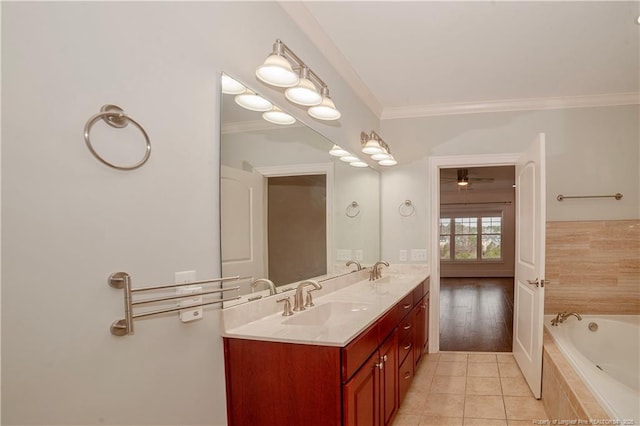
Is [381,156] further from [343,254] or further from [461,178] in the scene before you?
[461,178]

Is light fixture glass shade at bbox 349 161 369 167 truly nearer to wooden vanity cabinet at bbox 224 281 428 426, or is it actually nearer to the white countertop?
the white countertop

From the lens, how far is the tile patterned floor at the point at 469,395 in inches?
96.9

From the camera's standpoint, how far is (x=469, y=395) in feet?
9.18

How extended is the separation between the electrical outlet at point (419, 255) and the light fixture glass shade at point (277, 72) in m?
2.55

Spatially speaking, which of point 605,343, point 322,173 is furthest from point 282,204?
point 605,343

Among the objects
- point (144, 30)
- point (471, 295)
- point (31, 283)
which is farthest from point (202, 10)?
point (471, 295)

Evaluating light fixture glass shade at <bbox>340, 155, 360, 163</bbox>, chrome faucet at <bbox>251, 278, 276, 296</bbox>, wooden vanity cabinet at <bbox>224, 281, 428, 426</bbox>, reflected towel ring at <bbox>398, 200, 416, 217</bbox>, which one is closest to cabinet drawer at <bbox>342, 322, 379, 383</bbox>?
wooden vanity cabinet at <bbox>224, 281, 428, 426</bbox>

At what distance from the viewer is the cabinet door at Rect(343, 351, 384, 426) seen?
1479 millimetres

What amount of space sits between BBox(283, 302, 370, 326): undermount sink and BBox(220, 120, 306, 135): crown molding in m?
0.93

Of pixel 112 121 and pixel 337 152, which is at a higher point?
pixel 337 152

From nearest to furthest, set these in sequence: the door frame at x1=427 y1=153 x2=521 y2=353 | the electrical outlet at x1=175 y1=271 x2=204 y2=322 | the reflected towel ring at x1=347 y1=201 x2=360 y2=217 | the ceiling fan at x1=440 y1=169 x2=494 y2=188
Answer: the electrical outlet at x1=175 y1=271 x2=204 y2=322, the reflected towel ring at x1=347 y1=201 x2=360 y2=217, the door frame at x1=427 y1=153 x2=521 y2=353, the ceiling fan at x1=440 y1=169 x2=494 y2=188

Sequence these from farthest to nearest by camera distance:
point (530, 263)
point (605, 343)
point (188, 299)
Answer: point (605, 343) < point (530, 263) < point (188, 299)

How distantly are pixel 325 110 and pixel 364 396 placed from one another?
59.3 inches

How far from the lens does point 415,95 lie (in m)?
3.45
